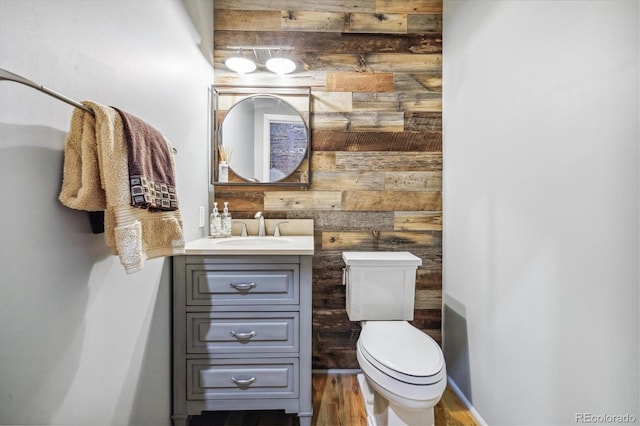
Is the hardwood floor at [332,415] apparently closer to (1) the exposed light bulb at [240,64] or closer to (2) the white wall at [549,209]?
(2) the white wall at [549,209]

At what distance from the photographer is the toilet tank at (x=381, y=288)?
1623 mm

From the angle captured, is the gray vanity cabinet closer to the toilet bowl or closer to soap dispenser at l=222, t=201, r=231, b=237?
the toilet bowl

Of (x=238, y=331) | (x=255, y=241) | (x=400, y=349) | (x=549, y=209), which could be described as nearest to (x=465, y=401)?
(x=400, y=349)

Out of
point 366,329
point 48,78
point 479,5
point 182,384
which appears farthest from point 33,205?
point 479,5

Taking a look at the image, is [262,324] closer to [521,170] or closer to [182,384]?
[182,384]

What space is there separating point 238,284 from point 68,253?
0.68m

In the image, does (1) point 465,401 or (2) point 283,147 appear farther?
(2) point 283,147

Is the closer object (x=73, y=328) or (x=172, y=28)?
(x=73, y=328)

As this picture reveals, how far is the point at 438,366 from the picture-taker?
3.86 ft

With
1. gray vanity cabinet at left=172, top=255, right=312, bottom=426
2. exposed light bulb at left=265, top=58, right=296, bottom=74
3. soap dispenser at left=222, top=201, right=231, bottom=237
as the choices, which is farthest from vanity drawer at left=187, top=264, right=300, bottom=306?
exposed light bulb at left=265, top=58, right=296, bottom=74

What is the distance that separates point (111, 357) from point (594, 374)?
1.54 m

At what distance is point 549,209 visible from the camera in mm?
1032

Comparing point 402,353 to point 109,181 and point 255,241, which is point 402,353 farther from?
point 109,181

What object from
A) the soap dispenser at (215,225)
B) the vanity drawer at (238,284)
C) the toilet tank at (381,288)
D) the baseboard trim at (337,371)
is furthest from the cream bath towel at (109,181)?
the baseboard trim at (337,371)
